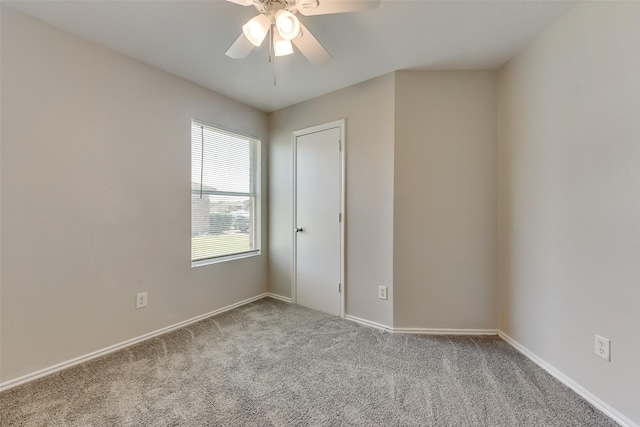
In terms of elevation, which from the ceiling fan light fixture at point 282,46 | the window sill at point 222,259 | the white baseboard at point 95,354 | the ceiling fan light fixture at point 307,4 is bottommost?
the white baseboard at point 95,354

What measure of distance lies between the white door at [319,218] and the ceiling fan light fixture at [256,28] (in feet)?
4.87

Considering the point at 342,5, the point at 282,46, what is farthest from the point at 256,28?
the point at 342,5

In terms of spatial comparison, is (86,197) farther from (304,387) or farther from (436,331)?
(436,331)

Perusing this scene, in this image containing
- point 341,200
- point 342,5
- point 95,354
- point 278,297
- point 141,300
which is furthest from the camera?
point 278,297

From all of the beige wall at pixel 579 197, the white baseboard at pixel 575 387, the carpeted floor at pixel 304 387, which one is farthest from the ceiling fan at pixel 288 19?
the white baseboard at pixel 575 387

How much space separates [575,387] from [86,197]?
355 cm

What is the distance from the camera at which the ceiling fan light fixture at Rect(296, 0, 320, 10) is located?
128cm

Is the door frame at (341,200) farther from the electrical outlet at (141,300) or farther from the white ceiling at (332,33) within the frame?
the electrical outlet at (141,300)

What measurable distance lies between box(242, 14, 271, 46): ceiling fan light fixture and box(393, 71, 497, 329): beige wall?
1.44 meters

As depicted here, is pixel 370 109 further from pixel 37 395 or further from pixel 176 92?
pixel 37 395

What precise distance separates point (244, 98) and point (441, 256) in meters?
2.65

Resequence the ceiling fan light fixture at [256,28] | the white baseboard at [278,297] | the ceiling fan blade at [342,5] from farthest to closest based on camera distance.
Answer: the white baseboard at [278,297] → the ceiling fan light fixture at [256,28] → the ceiling fan blade at [342,5]

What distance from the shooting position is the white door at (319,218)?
288cm

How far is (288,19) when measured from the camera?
1327 millimetres
